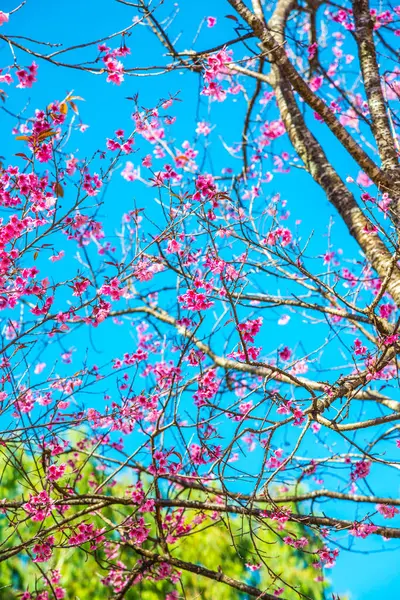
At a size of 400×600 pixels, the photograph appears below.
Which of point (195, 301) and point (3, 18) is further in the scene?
point (195, 301)

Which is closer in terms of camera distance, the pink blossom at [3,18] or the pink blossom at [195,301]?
the pink blossom at [3,18]

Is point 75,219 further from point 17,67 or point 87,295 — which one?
point 17,67

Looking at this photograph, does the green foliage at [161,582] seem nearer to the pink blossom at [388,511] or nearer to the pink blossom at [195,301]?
the pink blossom at [388,511]

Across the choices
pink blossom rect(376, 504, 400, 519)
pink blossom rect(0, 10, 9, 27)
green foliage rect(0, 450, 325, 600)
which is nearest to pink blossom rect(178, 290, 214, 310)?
pink blossom rect(0, 10, 9, 27)

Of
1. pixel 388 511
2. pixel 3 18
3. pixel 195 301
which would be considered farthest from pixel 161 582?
pixel 3 18

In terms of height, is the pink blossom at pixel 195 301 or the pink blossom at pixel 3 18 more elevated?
the pink blossom at pixel 3 18

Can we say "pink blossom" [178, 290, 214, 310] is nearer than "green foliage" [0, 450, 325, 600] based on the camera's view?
Yes

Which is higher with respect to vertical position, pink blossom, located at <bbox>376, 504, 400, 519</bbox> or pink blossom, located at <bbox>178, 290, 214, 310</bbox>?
pink blossom, located at <bbox>178, 290, 214, 310</bbox>

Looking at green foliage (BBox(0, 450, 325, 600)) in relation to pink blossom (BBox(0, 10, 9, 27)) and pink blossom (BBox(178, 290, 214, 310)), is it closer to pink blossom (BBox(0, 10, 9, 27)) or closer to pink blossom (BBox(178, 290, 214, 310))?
pink blossom (BBox(178, 290, 214, 310))

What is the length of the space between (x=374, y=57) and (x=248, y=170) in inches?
79.1

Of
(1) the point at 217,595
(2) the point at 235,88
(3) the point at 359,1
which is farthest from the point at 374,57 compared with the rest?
(1) the point at 217,595

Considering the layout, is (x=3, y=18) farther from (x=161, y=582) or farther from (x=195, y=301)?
(x=161, y=582)

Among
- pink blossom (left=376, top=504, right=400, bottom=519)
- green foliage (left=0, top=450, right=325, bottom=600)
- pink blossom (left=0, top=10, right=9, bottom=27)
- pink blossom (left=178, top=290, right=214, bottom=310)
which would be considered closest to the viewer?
pink blossom (left=0, top=10, right=9, bottom=27)

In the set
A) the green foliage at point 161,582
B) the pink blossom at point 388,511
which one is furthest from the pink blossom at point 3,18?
the green foliage at point 161,582
